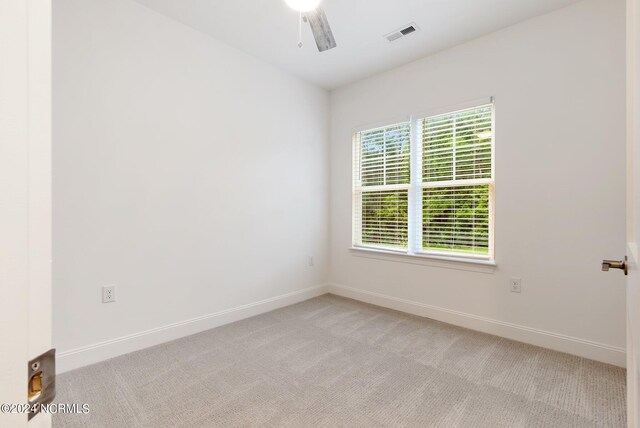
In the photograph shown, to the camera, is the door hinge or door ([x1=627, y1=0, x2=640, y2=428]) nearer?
the door hinge

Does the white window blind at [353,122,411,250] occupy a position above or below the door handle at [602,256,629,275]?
above

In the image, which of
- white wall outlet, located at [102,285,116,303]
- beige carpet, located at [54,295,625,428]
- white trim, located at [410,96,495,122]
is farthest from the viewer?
white trim, located at [410,96,495,122]

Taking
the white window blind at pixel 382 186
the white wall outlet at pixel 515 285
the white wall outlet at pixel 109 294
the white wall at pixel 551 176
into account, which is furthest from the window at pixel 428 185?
the white wall outlet at pixel 109 294

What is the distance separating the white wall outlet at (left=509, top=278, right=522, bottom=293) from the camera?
2664mm

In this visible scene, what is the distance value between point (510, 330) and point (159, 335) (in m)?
3.09

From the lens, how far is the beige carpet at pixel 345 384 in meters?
1.68

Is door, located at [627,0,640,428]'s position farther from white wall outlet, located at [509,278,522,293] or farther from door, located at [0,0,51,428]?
white wall outlet, located at [509,278,522,293]

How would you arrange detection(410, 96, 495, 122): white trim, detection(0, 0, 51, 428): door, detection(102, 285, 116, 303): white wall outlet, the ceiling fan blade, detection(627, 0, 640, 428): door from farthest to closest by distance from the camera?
detection(410, 96, 495, 122): white trim < detection(102, 285, 116, 303): white wall outlet < the ceiling fan blade < detection(627, 0, 640, 428): door < detection(0, 0, 51, 428): door

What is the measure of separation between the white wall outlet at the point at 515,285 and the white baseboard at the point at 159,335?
2.29 metres

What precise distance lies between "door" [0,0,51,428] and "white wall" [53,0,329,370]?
7.36 ft

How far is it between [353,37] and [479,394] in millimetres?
3063

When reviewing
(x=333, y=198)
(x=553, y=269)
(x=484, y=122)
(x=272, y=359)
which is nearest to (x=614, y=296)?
(x=553, y=269)

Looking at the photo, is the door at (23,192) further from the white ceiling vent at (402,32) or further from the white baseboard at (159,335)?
the white ceiling vent at (402,32)

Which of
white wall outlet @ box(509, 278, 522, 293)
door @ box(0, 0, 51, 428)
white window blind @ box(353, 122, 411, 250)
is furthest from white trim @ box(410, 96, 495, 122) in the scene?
door @ box(0, 0, 51, 428)
